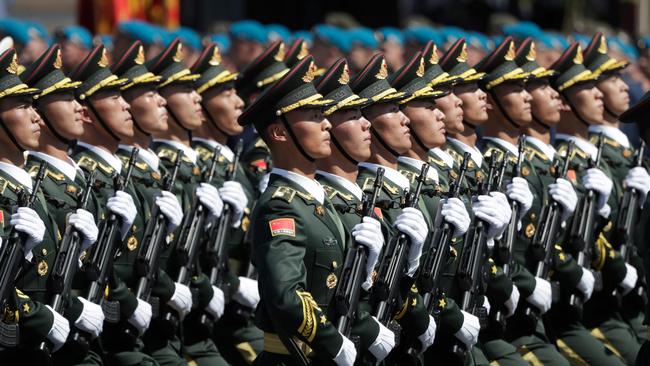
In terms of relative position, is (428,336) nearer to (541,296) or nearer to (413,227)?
(413,227)

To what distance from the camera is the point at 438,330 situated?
9844mm

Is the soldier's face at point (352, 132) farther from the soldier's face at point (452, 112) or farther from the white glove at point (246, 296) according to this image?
the white glove at point (246, 296)

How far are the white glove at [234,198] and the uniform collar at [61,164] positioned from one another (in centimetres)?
145

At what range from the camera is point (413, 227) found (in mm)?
9078

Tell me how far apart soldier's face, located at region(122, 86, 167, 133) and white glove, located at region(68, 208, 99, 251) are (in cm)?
177

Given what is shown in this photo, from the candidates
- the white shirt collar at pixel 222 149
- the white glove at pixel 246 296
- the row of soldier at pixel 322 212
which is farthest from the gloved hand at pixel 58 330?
the white shirt collar at pixel 222 149

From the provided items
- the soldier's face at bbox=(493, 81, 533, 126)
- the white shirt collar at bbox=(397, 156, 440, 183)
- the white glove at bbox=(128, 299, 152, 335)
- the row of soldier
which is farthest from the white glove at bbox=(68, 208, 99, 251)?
the soldier's face at bbox=(493, 81, 533, 126)

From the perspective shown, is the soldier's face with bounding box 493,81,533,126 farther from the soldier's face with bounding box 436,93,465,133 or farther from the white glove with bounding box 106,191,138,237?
the white glove with bounding box 106,191,138,237

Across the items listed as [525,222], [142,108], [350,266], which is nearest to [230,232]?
[142,108]

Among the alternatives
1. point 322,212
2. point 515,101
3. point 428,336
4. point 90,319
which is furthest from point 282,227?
point 515,101

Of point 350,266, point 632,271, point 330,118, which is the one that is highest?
point 330,118

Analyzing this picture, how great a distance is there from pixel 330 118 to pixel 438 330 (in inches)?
55.8

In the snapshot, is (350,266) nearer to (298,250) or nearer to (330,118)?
(298,250)

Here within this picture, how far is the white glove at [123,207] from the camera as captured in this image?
392 inches
